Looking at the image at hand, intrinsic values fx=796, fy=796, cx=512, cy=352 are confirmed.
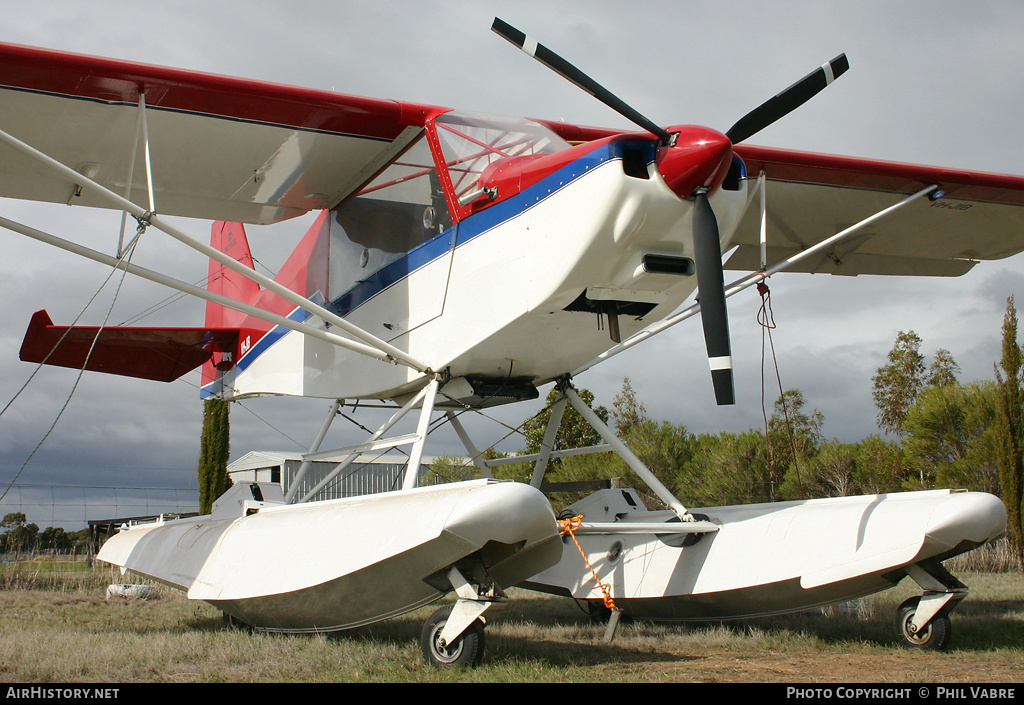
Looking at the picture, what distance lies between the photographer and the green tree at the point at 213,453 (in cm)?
1443

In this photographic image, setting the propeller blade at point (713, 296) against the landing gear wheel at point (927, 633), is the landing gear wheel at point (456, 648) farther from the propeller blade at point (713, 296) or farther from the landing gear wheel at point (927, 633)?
the landing gear wheel at point (927, 633)

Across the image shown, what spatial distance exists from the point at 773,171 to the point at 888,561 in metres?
3.61

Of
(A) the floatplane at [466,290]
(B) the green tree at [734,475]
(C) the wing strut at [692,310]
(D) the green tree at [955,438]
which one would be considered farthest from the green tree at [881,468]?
(C) the wing strut at [692,310]

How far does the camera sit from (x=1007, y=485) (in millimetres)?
12203

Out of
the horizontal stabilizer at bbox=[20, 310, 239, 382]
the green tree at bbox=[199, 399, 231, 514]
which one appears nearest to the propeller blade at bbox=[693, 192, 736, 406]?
the horizontal stabilizer at bbox=[20, 310, 239, 382]

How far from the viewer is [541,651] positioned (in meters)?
5.08

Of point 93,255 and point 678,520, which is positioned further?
point 678,520

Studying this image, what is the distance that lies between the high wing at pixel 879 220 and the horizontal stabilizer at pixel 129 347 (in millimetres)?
5978

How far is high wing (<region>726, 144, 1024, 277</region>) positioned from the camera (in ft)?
23.5

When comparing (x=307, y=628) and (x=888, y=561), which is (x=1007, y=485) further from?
(x=307, y=628)

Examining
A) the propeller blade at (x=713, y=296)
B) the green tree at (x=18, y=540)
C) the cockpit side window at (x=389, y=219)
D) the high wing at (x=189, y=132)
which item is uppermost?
the high wing at (x=189, y=132)

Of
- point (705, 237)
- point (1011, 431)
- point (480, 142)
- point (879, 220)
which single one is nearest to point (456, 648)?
point (705, 237)

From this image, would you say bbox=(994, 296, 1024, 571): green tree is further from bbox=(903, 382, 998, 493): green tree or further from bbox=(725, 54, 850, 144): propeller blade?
bbox=(725, 54, 850, 144): propeller blade
